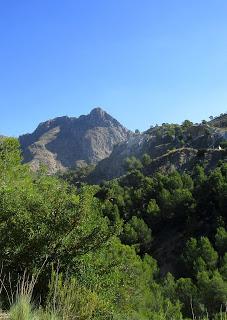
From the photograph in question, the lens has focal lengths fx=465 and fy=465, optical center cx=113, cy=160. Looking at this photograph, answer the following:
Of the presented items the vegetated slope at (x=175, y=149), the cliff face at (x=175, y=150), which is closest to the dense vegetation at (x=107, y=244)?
the cliff face at (x=175, y=150)

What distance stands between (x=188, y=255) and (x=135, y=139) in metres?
143

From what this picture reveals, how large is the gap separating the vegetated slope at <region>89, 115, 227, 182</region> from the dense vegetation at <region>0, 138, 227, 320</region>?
2240 centimetres

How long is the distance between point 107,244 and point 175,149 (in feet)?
319

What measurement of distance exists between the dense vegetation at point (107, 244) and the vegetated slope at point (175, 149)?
22.4 metres

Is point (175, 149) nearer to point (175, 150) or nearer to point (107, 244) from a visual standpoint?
point (175, 150)

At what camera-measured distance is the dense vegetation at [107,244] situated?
8828 millimetres

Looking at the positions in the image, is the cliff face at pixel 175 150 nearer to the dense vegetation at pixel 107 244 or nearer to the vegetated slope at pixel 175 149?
the vegetated slope at pixel 175 149

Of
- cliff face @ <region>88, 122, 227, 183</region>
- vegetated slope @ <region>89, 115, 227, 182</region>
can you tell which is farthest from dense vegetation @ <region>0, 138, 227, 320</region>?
vegetated slope @ <region>89, 115, 227, 182</region>

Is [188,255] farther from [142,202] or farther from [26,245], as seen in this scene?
[26,245]

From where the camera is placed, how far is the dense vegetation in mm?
8828

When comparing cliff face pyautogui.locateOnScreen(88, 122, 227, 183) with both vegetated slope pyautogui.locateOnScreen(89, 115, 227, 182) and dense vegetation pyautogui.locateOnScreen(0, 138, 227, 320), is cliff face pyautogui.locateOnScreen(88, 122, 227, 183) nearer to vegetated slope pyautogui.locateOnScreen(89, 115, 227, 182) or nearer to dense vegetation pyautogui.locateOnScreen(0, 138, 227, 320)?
vegetated slope pyautogui.locateOnScreen(89, 115, 227, 182)

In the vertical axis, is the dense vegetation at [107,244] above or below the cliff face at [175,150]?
below

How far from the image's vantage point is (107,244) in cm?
1182

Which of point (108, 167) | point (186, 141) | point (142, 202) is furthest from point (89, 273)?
point (108, 167)
